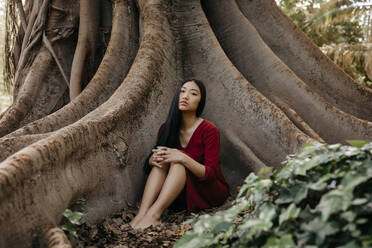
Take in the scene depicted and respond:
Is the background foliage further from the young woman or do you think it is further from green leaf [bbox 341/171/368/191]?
green leaf [bbox 341/171/368/191]

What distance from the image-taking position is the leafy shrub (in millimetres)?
1257

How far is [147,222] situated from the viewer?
2768mm

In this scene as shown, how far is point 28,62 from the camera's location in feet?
17.2

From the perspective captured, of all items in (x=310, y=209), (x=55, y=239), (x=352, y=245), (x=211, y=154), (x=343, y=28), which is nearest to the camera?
(x=352, y=245)

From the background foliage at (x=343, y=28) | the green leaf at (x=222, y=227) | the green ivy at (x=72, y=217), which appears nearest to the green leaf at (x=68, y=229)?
the green ivy at (x=72, y=217)

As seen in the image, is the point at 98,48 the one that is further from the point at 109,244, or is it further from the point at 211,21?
the point at 109,244

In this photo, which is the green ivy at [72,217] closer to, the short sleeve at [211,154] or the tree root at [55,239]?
the tree root at [55,239]

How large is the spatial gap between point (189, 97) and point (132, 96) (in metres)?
0.51

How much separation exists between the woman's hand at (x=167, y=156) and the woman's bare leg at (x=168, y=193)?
0.16 ft

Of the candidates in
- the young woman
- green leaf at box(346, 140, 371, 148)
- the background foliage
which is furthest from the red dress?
the background foliage

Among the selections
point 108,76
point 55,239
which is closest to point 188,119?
point 108,76

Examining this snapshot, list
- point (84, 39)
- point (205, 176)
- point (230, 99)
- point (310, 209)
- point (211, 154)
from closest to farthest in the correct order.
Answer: point (310, 209), point (205, 176), point (211, 154), point (230, 99), point (84, 39)

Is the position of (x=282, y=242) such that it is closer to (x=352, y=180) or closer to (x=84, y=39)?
(x=352, y=180)

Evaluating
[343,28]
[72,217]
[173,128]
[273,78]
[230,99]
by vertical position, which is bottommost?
[72,217]
